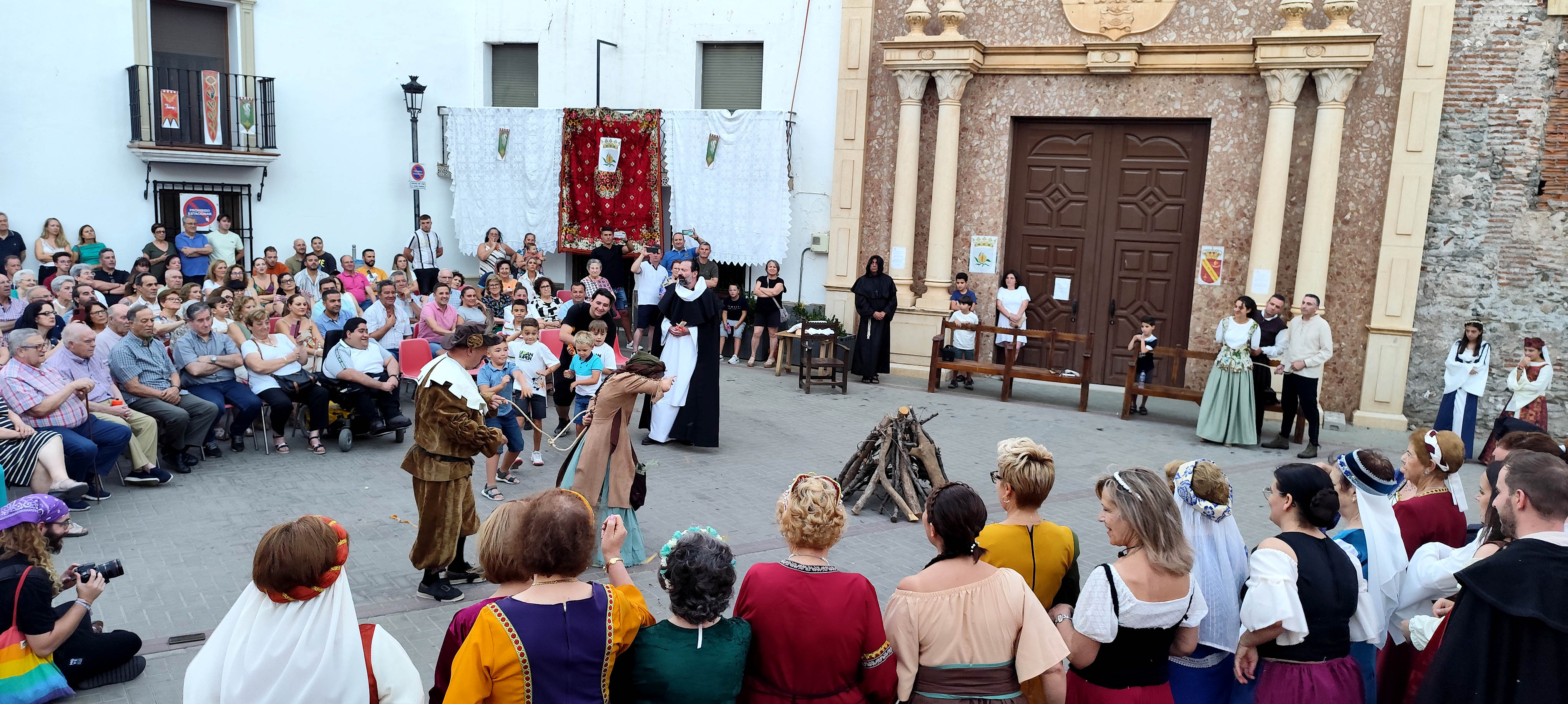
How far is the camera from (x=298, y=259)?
14.8 m

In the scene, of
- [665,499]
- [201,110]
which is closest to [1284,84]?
[665,499]

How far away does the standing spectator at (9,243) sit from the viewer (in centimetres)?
1270

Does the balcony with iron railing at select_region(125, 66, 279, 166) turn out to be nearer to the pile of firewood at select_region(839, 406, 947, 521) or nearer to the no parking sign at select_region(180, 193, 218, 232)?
the no parking sign at select_region(180, 193, 218, 232)

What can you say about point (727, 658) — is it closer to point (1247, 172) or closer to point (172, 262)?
point (172, 262)

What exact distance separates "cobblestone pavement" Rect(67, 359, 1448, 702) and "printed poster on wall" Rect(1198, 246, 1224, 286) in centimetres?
172

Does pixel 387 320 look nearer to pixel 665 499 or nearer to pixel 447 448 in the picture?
pixel 665 499

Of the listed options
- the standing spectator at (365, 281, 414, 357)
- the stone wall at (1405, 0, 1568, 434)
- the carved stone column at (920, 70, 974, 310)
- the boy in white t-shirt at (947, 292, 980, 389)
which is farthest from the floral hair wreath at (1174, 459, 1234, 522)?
the carved stone column at (920, 70, 974, 310)

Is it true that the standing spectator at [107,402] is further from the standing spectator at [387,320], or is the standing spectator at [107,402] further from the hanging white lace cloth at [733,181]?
the hanging white lace cloth at [733,181]

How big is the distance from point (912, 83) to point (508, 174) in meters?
6.58

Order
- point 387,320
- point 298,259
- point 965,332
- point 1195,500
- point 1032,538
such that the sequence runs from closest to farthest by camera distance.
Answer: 1. point 1195,500
2. point 1032,538
3. point 387,320
4. point 965,332
5. point 298,259

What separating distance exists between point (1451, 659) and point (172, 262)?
12315 mm

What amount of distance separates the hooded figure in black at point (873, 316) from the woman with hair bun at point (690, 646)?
10643mm

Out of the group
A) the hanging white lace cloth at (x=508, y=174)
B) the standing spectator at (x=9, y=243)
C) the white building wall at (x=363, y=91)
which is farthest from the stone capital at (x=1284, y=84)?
the standing spectator at (x=9, y=243)

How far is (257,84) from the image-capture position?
1502cm
